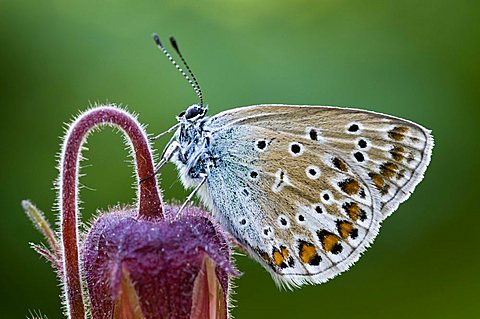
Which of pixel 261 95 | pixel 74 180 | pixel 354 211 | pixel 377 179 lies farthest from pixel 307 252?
pixel 261 95

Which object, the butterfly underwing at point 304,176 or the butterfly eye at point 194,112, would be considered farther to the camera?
the butterfly eye at point 194,112

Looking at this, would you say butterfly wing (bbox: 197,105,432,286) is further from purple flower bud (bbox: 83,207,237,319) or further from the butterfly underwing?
purple flower bud (bbox: 83,207,237,319)

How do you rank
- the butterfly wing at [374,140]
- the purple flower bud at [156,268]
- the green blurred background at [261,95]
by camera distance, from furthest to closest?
the green blurred background at [261,95], the butterfly wing at [374,140], the purple flower bud at [156,268]

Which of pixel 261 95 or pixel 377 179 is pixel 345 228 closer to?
pixel 377 179

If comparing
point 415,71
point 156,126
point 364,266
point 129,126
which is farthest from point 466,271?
point 129,126

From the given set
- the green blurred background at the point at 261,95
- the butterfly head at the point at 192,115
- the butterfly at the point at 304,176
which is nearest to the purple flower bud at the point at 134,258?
the butterfly at the point at 304,176

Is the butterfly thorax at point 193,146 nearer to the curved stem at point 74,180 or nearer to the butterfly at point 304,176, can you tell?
the butterfly at point 304,176

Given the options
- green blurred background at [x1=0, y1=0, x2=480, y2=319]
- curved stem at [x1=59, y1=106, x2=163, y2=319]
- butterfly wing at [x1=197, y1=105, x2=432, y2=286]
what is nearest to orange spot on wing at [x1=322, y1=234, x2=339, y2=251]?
butterfly wing at [x1=197, y1=105, x2=432, y2=286]
